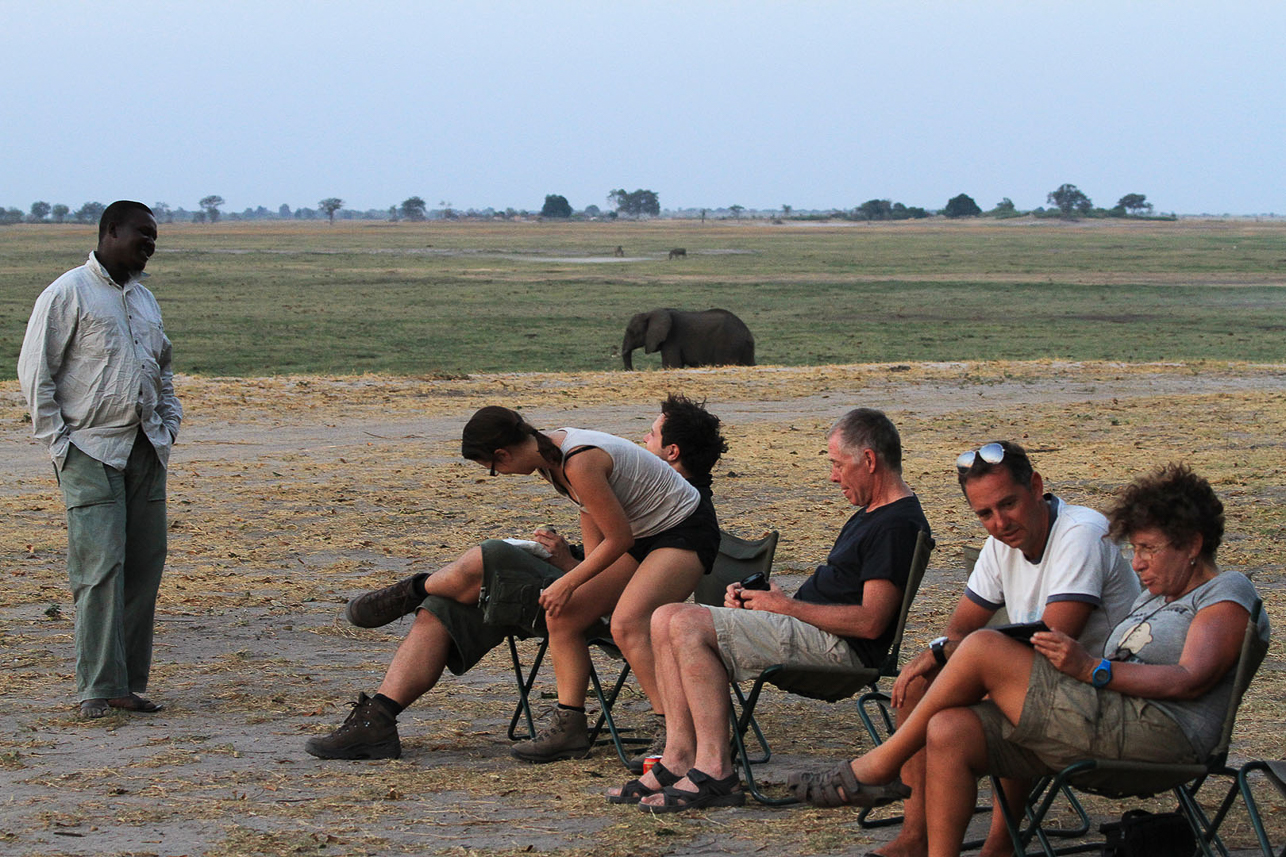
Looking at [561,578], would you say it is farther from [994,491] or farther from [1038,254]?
[1038,254]

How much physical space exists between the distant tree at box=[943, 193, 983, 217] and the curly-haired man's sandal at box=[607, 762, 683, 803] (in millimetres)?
157615

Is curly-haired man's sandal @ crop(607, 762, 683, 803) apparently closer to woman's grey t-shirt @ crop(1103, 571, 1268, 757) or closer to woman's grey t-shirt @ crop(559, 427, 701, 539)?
woman's grey t-shirt @ crop(559, 427, 701, 539)

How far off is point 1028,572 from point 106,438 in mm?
3281

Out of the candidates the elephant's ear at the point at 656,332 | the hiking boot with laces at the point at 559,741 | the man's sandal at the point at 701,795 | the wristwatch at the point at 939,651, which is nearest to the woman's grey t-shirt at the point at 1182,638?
the wristwatch at the point at 939,651

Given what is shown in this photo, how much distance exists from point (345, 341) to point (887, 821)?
23.7 m

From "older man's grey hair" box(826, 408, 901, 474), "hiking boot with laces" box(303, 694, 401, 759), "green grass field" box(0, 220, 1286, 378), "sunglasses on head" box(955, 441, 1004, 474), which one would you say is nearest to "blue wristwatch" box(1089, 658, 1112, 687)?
"sunglasses on head" box(955, 441, 1004, 474)

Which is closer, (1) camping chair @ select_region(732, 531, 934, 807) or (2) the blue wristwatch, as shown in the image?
(2) the blue wristwatch

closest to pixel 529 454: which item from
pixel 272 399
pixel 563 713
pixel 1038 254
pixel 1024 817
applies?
pixel 563 713

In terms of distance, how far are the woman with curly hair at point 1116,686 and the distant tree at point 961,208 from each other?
157898 millimetres

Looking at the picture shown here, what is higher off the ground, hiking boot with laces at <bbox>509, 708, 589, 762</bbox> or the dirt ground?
hiking boot with laces at <bbox>509, 708, 589, 762</bbox>

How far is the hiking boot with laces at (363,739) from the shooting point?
4812 mm

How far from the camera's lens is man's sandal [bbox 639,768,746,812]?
429cm

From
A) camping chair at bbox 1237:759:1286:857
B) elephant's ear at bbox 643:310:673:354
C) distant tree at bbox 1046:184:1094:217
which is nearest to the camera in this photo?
camping chair at bbox 1237:759:1286:857

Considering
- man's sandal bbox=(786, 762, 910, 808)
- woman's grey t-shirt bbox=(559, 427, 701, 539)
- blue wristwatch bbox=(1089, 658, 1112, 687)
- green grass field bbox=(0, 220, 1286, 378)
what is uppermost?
woman's grey t-shirt bbox=(559, 427, 701, 539)
